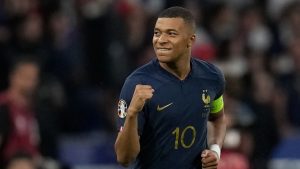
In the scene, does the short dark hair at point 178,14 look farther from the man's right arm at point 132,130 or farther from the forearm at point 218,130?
the forearm at point 218,130

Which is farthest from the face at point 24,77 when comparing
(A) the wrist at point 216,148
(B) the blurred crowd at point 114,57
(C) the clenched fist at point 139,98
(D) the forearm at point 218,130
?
(C) the clenched fist at point 139,98

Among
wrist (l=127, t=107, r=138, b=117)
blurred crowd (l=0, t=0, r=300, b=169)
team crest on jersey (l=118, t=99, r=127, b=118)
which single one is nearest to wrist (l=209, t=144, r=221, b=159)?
team crest on jersey (l=118, t=99, r=127, b=118)

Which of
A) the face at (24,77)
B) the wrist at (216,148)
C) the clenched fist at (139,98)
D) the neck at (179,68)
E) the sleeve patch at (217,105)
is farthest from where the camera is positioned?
the face at (24,77)

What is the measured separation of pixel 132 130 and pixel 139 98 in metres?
0.19

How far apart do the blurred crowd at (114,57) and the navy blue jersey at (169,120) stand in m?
3.66

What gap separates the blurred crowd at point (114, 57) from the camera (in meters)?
11.6

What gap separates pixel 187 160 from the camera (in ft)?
23.3

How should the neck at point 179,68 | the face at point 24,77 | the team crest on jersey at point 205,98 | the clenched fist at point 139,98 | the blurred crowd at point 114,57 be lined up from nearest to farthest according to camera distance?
the clenched fist at point 139,98
the neck at point 179,68
the team crest on jersey at point 205,98
the face at point 24,77
the blurred crowd at point 114,57

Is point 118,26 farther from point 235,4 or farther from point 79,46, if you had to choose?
point 235,4

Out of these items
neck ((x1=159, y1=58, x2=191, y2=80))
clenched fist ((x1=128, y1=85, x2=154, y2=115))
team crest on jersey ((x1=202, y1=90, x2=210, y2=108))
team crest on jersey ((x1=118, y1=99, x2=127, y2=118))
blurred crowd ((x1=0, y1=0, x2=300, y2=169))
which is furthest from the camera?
blurred crowd ((x1=0, y1=0, x2=300, y2=169))

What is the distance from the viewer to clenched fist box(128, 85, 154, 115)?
6.64 meters

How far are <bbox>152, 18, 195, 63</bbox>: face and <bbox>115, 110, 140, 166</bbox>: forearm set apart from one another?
0.45 m

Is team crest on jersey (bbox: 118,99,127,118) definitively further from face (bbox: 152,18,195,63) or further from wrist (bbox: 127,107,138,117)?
face (bbox: 152,18,195,63)

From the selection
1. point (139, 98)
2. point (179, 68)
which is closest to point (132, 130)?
point (139, 98)
